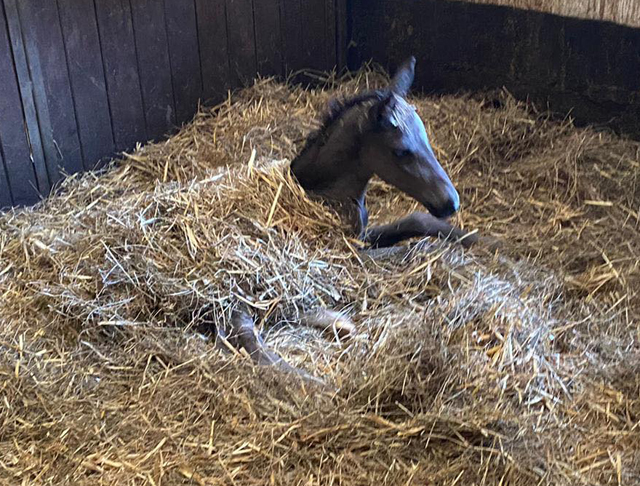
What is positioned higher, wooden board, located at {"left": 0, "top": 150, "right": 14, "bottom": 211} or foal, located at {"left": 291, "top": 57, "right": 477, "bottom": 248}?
foal, located at {"left": 291, "top": 57, "right": 477, "bottom": 248}

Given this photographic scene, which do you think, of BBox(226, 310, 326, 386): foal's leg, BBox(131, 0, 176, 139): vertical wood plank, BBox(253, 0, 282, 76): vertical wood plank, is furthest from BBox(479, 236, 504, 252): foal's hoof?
BBox(253, 0, 282, 76): vertical wood plank

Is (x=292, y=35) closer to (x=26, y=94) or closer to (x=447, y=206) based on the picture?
(x=26, y=94)

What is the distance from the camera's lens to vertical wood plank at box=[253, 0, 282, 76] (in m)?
5.19

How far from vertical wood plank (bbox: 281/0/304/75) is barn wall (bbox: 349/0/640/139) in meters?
0.49

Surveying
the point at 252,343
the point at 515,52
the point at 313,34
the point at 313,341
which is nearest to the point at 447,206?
the point at 313,341

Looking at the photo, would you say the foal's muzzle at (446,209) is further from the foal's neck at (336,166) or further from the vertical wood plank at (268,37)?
the vertical wood plank at (268,37)

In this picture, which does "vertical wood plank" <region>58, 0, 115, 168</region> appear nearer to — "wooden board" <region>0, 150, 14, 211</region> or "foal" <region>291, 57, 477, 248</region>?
"wooden board" <region>0, 150, 14, 211</region>

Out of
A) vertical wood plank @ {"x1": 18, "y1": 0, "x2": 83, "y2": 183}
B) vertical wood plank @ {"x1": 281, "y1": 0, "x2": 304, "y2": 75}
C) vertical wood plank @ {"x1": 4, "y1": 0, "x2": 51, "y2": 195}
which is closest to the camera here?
vertical wood plank @ {"x1": 4, "y1": 0, "x2": 51, "y2": 195}

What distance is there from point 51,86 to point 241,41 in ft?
4.78

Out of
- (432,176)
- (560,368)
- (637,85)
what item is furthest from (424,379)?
(637,85)

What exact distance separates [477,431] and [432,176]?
1.26m

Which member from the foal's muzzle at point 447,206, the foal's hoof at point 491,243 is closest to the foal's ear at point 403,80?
the foal's muzzle at point 447,206

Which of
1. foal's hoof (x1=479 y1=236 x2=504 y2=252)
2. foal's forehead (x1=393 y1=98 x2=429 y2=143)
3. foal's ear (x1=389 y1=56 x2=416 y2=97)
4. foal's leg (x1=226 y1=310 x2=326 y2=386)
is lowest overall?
foal's hoof (x1=479 y1=236 x2=504 y2=252)

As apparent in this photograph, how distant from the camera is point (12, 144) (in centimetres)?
409
